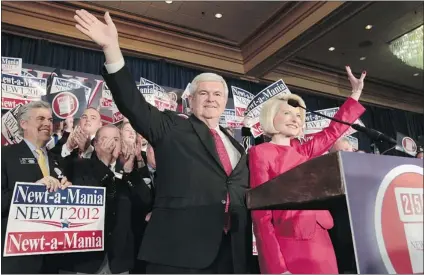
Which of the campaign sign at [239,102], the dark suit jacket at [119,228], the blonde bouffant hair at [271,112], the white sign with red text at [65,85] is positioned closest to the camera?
the blonde bouffant hair at [271,112]

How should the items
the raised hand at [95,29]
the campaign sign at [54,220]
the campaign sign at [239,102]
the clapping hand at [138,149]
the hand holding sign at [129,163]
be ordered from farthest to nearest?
1. the campaign sign at [239,102]
2. the clapping hand at [138,149]
3. the hand holding sign at [129,163]
4. the campaign sign at [54,220]
5. the raised hand at [95,29]

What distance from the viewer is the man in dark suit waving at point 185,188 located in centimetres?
110

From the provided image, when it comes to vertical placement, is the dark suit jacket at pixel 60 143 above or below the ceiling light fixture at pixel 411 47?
below

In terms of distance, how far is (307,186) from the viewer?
0.69m

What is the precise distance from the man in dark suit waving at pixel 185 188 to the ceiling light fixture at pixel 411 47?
389 centimetres

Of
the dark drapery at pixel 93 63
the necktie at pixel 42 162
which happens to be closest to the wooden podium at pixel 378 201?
the necktie at pixel 42 162

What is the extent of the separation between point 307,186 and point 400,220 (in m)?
0.16

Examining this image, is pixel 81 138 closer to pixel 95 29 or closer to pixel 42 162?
pixel 42 162

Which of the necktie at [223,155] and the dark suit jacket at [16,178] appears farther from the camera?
the dark suit jacket at [16,178]

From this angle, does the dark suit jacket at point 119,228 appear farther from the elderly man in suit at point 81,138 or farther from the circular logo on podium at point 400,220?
the circular logo on podium at point 400,220

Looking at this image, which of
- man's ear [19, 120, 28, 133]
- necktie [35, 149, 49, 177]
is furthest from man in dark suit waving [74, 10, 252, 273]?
man's ear [19, 120, 28, 133]

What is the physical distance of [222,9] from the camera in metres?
3.95

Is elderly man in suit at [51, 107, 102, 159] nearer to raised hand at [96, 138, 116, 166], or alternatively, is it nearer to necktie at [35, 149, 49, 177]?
raised hand at [96, 138, 116, 166]

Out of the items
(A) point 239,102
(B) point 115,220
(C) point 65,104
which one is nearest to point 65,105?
(C) point 65,104
